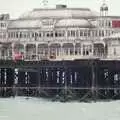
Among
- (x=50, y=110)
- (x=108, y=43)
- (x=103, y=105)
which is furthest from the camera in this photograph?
(x=108, y=43)

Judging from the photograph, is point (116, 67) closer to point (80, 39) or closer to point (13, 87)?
point (13, 87)

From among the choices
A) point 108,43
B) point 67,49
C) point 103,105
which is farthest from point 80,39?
point 103,105

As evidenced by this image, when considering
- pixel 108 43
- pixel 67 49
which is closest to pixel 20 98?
pixel 108 43

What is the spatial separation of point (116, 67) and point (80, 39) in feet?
230

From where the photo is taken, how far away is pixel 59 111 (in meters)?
97.4

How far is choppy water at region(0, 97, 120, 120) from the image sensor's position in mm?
86375

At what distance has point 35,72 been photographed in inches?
5463

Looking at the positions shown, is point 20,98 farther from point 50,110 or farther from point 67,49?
point 67,49

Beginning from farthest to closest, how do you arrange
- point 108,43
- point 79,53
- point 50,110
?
point 79,53
point 108,43
point 50,110

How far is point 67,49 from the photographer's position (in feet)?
639

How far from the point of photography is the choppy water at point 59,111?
283 ft

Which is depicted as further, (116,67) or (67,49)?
(67,49)

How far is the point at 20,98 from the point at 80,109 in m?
29.3

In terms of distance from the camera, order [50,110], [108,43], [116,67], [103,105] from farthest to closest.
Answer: [108,43], [116,67], [103,105], [50,110]
